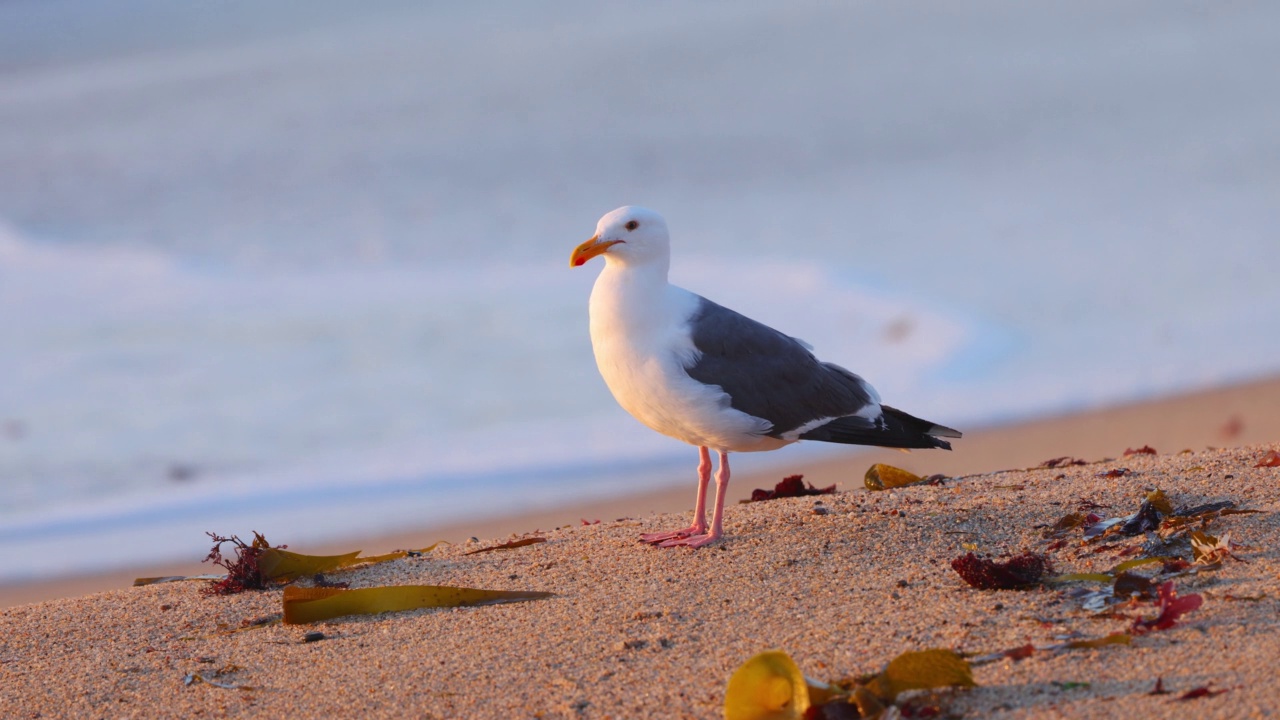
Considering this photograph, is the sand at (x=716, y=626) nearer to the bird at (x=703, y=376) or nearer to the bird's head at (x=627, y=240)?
the bird at (x=703, y=376)

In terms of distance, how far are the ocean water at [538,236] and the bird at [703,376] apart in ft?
7.04

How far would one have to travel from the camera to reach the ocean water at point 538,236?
303 inches

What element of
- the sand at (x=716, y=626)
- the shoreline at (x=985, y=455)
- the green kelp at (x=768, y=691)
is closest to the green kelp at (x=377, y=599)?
the sand at (x=716, y=626)

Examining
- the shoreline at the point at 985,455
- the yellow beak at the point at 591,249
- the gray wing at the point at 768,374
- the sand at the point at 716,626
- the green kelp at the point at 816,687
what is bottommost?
the green kelp at the point at 816,687

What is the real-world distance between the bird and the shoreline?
132 cm

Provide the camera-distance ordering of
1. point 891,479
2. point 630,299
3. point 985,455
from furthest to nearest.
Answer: point 985,455, point 891,479, point 630,299

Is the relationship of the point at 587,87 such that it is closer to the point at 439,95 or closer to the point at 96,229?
the point at 439,95

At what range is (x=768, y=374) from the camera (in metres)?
4.78

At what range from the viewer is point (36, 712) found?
345 centimetres

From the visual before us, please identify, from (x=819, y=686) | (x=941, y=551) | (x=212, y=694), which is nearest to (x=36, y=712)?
(x=212, y=694)

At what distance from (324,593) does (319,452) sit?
392 centimetres

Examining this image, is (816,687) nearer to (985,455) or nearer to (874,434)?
(874,434)

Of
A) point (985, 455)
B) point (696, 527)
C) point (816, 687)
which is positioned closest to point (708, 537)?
point (696, 527)

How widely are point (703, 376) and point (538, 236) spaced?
7901 millimetres
